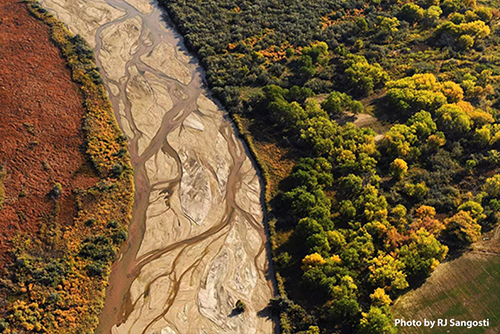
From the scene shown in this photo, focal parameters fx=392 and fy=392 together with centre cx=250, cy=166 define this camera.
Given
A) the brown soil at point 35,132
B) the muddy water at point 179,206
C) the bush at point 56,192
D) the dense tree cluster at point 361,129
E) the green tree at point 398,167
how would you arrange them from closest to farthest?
the muddy water at point 179,206, the dense tree cluster at point 361,129, the brown soil at point 35,132, the bush at point 56,192, the green tree at point 398,167

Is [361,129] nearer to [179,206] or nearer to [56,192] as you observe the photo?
[179,206]

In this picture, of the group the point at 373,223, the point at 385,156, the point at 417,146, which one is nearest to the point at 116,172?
the point at 373,223

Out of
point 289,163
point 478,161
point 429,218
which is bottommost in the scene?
point 289,163

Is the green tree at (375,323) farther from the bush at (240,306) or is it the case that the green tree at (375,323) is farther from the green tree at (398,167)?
the green tree at (398,167)

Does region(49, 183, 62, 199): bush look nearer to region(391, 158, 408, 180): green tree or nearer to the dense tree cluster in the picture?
the dense tree cluster

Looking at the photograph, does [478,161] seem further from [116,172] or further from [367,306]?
[116,172]

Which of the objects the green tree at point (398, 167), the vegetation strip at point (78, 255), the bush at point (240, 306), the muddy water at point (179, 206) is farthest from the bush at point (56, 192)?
the green tree at point (398, 167)

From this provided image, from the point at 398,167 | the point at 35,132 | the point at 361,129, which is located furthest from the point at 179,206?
the point at 398,167
